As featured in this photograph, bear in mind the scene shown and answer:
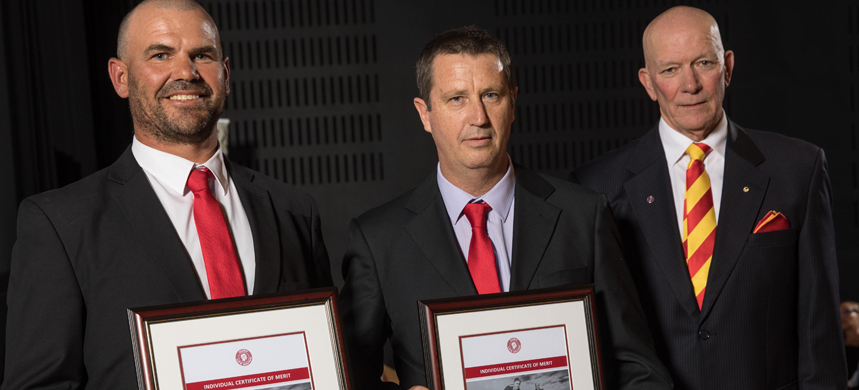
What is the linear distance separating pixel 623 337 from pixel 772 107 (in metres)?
2.28

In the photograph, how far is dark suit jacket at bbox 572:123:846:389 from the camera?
6.49ft

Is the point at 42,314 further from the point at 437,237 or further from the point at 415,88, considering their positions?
the point at 415,88

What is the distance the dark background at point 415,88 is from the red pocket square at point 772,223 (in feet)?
4.96

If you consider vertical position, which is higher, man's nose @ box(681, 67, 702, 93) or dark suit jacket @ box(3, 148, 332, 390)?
man's nose @ box(681, 67, 702, 93)

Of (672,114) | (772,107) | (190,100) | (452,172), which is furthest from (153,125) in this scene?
(772,107)

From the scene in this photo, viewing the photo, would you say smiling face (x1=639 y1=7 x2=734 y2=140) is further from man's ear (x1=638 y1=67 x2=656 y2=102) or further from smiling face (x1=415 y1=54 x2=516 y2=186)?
smiling face (x1=415 y1=54 x2=516 y2=186)

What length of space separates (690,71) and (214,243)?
1.42 metres

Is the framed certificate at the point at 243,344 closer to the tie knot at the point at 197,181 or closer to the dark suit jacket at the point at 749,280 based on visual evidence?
the tie knot at the point at 197,181

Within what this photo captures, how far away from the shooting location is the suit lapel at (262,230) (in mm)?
1643

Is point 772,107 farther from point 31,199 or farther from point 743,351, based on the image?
point 31,199

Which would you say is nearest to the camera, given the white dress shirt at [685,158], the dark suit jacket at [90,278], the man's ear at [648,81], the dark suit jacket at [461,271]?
the dark suit jacket at [90,278]

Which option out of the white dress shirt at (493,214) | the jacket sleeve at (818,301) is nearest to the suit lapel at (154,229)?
the white dress shirt at (493,214)

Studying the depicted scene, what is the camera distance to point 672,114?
2131 millimetres

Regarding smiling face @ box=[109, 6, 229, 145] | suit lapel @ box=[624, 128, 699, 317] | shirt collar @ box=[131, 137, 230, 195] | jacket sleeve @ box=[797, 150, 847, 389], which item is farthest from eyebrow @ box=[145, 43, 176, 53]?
jacket sleeve @ box=[797, 150, 847, 389]
